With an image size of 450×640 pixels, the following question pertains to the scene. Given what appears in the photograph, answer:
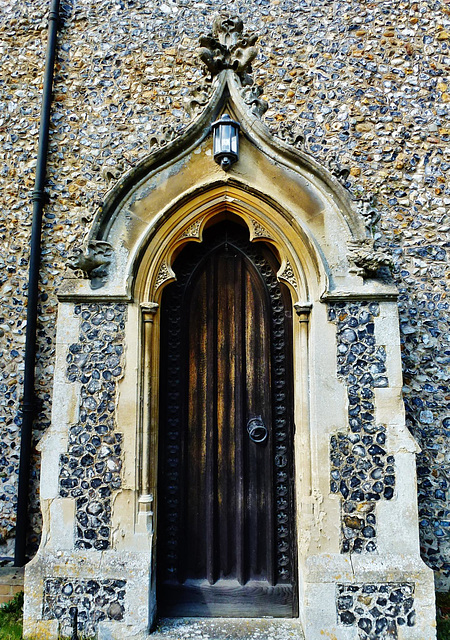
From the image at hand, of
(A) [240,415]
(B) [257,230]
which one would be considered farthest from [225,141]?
(A) [240,415]

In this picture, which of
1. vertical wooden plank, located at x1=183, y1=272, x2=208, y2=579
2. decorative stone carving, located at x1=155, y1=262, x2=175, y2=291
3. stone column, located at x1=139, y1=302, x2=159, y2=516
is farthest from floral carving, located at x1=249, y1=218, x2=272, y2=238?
stone column, located at x1=139, y1=302, x2=159, y2=516

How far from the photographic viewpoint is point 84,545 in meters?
3.56

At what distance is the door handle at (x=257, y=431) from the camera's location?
397 cm

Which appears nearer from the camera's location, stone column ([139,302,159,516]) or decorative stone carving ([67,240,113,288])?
stone column ([139,302,159,516])

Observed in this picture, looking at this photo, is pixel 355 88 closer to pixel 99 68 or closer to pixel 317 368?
pixel 99 68

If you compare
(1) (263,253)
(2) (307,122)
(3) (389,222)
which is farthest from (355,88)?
(1) (263,253)

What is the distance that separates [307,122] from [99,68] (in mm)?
2616

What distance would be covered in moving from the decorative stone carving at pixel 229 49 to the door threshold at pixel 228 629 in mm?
4369

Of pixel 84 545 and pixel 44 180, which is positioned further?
pixel 44 180

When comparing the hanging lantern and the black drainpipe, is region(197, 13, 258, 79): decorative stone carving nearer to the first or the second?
the hanging lantern

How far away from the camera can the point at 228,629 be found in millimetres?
3543

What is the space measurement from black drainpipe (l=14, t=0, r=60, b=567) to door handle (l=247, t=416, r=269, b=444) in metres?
2.43

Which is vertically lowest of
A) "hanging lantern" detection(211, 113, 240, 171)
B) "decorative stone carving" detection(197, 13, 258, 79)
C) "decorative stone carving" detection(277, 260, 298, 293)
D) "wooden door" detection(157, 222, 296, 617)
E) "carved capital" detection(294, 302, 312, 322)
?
"wooden door" detection(157, 222, 296, 617)

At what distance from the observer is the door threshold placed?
3.43 meters
